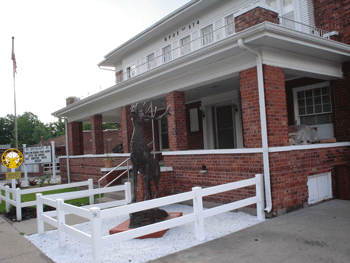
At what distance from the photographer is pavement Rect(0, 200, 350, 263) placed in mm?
4484

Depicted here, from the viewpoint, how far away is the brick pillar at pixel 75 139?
15.8 meters

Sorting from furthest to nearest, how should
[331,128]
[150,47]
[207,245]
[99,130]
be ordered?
1. [150,47]
2. [99,130]
3. [331,128]
4. [207,245]

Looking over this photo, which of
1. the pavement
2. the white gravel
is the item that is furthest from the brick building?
the white gravel

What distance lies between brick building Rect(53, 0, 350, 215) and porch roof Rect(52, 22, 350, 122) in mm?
25

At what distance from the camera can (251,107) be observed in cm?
701

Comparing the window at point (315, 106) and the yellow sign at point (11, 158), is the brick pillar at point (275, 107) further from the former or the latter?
the yellow sign at point (11, 158)

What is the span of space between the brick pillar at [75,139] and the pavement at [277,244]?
29.4 feet

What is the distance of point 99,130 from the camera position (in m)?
13.8

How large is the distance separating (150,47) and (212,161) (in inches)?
354

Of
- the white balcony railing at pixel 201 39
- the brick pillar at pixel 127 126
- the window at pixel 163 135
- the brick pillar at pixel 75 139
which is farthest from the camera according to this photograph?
the brick pillar at pixel 75 139

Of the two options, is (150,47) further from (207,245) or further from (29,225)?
(207,245)

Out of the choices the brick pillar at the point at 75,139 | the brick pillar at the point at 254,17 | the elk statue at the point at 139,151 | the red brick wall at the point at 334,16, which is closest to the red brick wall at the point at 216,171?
the elk statue at the point at 139,151

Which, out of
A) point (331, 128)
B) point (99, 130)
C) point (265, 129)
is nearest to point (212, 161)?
point (265, 129)

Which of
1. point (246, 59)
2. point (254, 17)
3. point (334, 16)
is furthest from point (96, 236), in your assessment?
point (334, 16)
